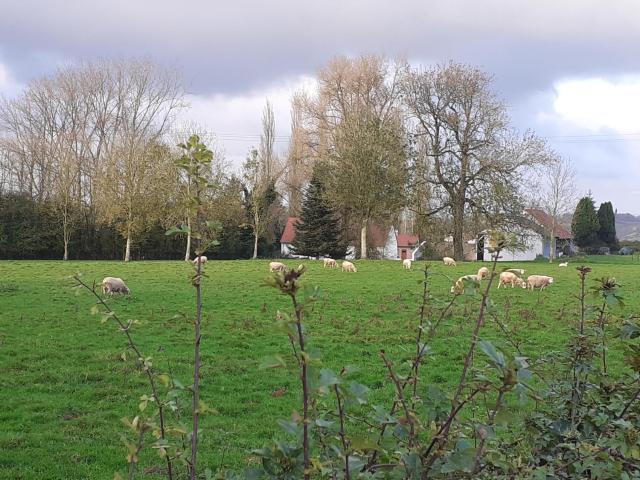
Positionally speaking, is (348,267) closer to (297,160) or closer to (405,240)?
(297,160)

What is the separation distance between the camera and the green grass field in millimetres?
5188

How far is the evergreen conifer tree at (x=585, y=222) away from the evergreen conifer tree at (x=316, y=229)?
3540cm

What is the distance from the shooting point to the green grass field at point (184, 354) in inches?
204

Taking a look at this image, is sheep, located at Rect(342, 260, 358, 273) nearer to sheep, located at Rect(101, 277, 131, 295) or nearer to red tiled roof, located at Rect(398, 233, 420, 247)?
sheep, located at Rect(101, 277, 131, 295)

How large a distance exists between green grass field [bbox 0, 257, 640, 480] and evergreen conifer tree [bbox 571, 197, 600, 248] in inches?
1986

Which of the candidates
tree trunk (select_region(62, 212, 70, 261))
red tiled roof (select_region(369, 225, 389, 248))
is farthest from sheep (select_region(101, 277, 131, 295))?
red tiled roof (select_region(369, 225, 389, 248))

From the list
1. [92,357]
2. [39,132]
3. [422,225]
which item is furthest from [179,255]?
[92,357]

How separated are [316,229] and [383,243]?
7198mm

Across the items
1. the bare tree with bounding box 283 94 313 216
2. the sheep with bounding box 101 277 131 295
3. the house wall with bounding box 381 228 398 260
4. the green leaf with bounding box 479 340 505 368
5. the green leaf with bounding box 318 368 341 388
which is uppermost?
the bare tree with bounding box 283 94 313 216

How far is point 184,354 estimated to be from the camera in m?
9.30

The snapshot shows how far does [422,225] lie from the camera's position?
1516 inches

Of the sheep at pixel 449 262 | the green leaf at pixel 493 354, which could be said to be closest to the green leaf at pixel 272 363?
the green leaf at pixel 493 354

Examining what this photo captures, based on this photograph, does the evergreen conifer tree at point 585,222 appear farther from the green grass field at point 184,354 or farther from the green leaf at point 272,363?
the green leaf at point 272,363

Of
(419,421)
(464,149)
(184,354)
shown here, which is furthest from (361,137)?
(419,421)
